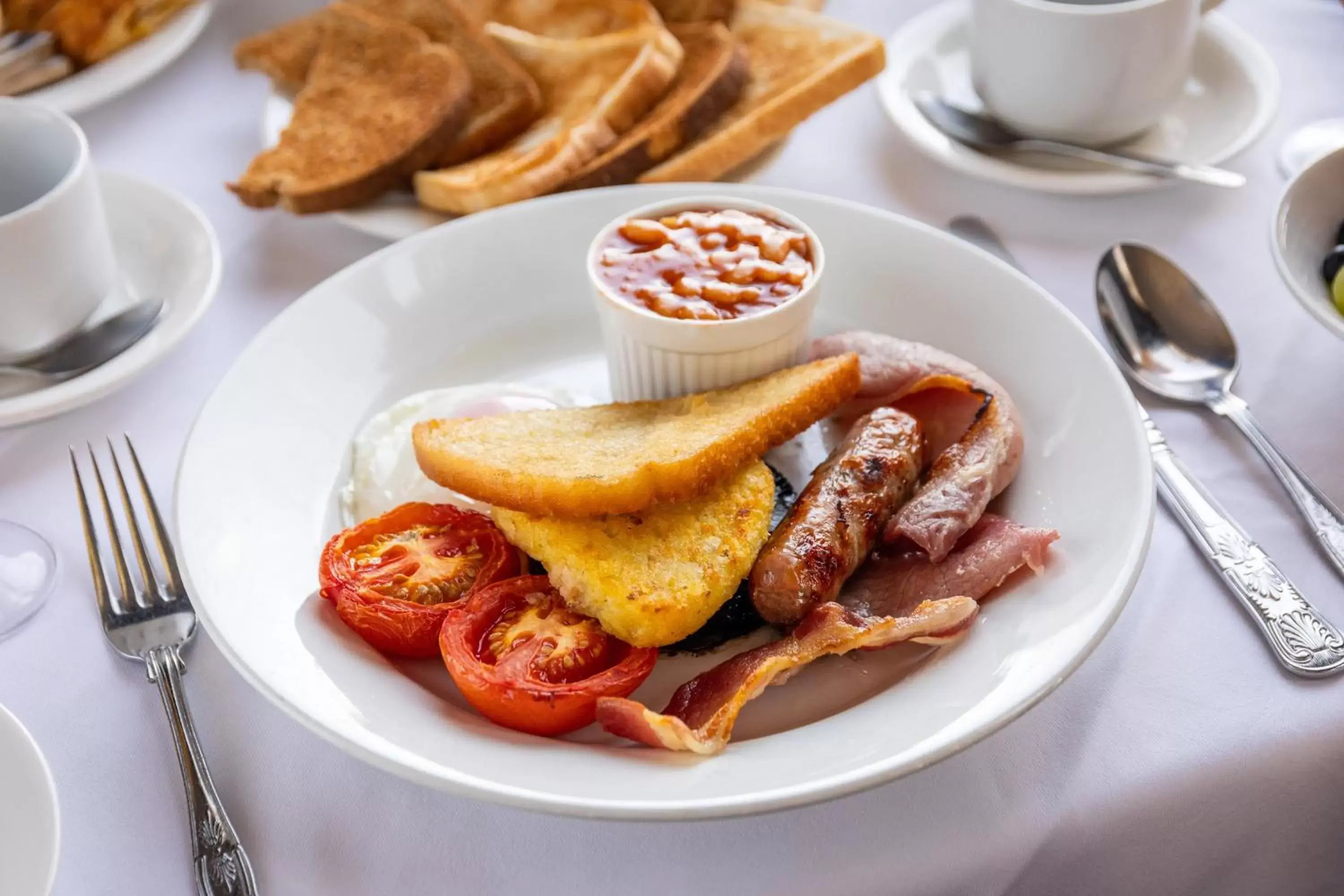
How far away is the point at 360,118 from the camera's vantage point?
3.48 meters

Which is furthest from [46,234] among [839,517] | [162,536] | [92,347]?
[839,517]

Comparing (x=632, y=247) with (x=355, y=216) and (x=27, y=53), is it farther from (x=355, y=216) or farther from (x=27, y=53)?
(x=27, y=53)

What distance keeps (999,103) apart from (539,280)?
59.5 inches

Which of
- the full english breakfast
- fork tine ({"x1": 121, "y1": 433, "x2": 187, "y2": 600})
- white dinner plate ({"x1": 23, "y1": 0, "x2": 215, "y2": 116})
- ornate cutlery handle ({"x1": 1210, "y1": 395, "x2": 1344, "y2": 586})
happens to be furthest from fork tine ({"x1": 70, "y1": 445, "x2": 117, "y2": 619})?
ornate cutlery handle ({"x1": 1210, "y1": 395, "x2": 1344, "y2": 586})

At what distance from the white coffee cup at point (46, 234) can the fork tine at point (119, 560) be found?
56cm

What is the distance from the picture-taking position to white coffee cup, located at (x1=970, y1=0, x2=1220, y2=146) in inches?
122

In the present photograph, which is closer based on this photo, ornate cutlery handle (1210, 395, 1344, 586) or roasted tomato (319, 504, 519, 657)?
roasted tomato (319, 504, 519, 657)

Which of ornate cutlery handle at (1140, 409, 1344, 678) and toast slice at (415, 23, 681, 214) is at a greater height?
toast slice at (415, 23, 681, 214)

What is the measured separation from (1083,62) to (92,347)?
9.01 feet

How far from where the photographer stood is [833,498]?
88.1 inches

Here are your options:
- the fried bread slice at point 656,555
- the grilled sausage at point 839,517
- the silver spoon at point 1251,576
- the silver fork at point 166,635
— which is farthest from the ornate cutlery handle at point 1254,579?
the silver fork at point 166,635

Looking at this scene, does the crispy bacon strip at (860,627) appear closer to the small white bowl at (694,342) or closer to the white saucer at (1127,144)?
the small white bowl at (694,342)

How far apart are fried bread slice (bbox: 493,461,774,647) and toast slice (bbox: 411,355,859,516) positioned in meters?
0.03

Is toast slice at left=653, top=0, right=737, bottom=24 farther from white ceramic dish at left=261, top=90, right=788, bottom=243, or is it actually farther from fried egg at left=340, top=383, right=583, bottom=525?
fried egg at left=340, top=383, right=583, bottom=525
